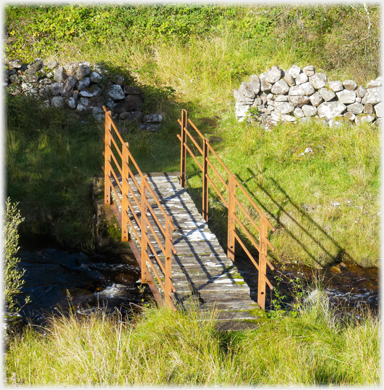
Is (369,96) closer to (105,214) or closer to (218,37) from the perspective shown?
(218,37)

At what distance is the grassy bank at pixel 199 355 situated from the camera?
161 inches

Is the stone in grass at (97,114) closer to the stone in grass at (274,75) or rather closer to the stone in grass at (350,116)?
the stone in grass at (274,75)

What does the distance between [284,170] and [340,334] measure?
16.0ft

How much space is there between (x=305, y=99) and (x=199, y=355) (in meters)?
7.30

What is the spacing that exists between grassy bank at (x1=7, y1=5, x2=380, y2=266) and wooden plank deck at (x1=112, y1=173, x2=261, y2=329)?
4.43 feet

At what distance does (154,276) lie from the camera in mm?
5758

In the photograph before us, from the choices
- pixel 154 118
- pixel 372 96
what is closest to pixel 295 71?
pixel 372 96

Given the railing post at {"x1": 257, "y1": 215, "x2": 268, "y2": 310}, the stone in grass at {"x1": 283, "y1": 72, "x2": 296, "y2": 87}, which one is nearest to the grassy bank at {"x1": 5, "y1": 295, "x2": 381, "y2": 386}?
the railing post at {"x1": 257, "y1": 215, "x2": 268, "y2": 310}

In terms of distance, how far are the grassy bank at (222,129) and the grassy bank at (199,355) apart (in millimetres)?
3517

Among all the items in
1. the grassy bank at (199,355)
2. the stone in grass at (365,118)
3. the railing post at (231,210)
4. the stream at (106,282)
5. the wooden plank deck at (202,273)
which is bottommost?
the stream at (106,282)

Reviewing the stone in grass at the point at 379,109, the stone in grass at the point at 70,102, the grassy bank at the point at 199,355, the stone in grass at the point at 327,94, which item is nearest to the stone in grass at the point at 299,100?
the stone in grass at the point at 327,94

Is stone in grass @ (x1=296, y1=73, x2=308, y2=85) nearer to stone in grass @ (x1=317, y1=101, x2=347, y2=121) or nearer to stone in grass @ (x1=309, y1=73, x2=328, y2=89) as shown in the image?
stone in grass @ (x1=309, y1=73, x2=328, y2=89)

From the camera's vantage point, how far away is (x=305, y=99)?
10.3 metres

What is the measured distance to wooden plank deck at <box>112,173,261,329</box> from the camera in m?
5.16
